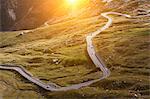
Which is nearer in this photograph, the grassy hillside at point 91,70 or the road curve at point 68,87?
the grassy hillside at point 91,70

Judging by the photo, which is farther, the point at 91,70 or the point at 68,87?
the point at 91,70

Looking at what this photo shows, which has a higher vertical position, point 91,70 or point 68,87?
point 91,70

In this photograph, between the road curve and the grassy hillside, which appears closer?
the grassy hillside

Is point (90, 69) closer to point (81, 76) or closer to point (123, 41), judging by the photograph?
point (81, 76)

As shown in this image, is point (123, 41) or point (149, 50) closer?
point (149, 50)

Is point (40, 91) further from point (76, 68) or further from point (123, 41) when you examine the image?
point (123, 41)

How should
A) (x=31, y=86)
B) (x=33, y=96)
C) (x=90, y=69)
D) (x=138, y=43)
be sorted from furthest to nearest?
(x=138, y=43) → (x=90, y=69) → (x=31, y=86) → (x=33, y=96)

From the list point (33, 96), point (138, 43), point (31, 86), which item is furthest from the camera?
point (138, 43)

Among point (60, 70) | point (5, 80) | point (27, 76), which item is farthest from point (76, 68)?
point (5, 80)

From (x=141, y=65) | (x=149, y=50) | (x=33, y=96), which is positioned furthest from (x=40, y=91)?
(x=149, y=50)
